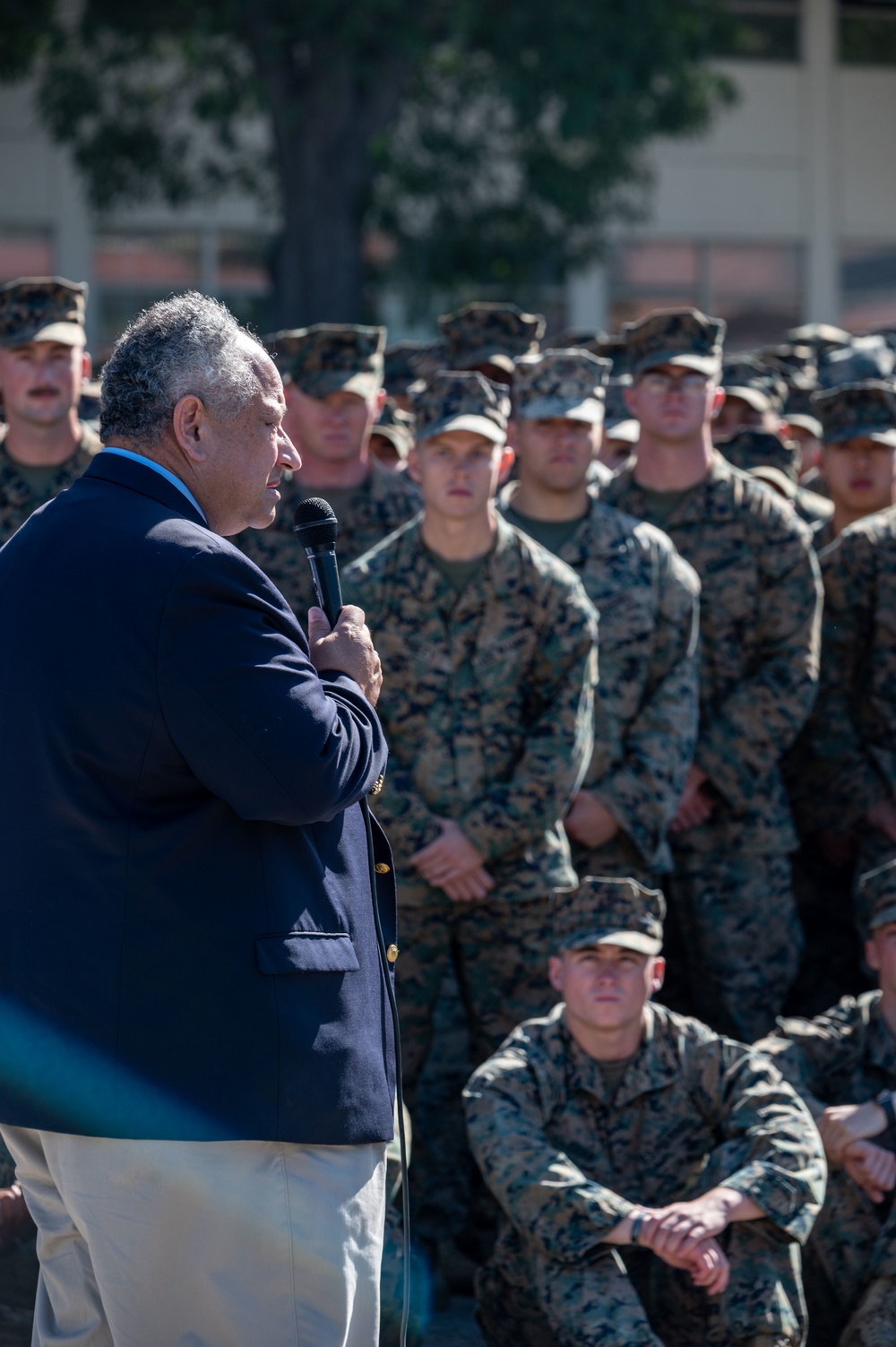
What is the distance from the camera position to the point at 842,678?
561cm

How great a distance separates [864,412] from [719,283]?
592 inches

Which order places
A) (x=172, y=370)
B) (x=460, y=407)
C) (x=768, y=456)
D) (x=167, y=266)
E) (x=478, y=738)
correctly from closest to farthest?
(x=172, y=370)
(x=478, y=738)
(x=460, y=407)
(x=768, y=456)
(x=167, y=266)

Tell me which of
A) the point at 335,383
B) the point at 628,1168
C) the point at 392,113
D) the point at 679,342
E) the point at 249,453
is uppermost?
the point at 392,113

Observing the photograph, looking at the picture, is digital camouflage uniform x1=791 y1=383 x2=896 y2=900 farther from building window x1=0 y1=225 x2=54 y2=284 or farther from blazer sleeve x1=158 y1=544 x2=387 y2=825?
building window x1=0 y1=225 x2=54 y2=284

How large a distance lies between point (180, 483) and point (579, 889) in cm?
203

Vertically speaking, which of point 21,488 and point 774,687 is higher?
point 21,488

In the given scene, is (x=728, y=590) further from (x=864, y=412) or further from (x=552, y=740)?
(x=552, y=740)

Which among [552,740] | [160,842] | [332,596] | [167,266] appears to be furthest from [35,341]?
[167,266]

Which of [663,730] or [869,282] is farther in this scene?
[869,282]

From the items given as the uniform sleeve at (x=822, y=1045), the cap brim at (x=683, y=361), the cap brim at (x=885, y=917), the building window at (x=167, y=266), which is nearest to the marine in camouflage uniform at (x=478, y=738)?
the uniform sleeve at (x=822, y=1045)

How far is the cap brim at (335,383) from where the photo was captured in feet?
18.2

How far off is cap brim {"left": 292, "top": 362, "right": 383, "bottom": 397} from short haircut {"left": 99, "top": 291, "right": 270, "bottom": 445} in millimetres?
3104

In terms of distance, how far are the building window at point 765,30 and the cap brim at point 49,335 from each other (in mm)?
15714

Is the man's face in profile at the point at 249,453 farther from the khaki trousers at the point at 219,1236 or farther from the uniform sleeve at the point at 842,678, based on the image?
the uniform sleeve at the point at 842,678
